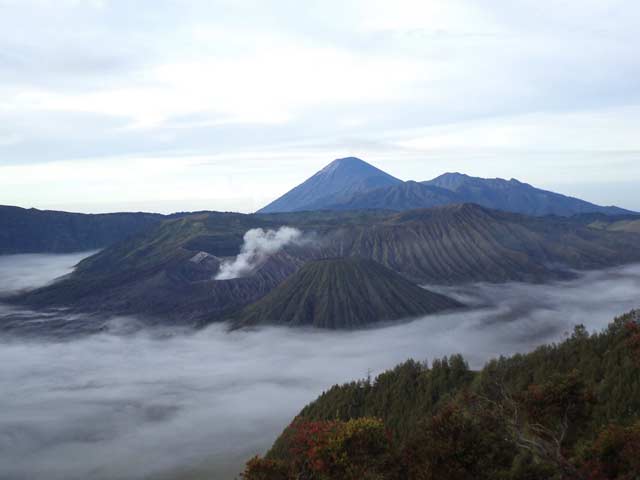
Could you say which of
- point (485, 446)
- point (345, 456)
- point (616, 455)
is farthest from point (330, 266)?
point (345, 456)

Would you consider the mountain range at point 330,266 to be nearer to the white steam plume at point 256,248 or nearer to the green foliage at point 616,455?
the white steam plume at point 256,248

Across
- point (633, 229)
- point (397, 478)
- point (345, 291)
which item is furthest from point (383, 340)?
point (633, 229)

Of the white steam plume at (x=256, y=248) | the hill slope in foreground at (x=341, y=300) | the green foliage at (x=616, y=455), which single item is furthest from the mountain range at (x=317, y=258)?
the green foliage at (x=616, y=455)

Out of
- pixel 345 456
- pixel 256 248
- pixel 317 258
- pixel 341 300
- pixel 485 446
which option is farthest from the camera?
pixel 256 248

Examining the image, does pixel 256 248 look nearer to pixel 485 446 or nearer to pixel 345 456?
pixel 345 456

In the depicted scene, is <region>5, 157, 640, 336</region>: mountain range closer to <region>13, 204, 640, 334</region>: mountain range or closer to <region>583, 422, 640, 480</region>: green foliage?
<region>13, 204, 640, 334</region>: mountain range

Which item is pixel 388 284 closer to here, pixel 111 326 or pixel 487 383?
pixel 111 326

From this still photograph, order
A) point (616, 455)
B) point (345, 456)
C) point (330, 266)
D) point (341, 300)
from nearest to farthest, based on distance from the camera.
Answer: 1. point (345, 456)
2. point (616, 455)
3. point (341, 300)
4. point (330, 266)
